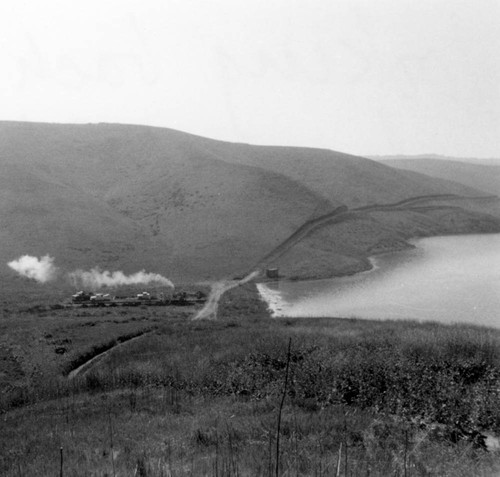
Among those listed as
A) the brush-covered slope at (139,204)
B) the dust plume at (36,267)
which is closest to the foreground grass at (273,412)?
the dust plume at (36,267)

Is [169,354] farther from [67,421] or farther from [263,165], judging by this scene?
[263,165]

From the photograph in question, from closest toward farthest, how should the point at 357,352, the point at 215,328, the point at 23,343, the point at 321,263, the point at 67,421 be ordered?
the point at 67,421
the point at 357,352
the point at 23,343
the point at 215,328
the point at 321,263

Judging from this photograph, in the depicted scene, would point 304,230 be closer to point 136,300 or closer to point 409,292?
point 409,292

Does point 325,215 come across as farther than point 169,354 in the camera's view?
Yes

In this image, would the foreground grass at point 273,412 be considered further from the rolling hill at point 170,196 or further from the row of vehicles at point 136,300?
the rolling hill at point 170,196

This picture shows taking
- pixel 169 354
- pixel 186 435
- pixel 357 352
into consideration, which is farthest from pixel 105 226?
pixel 186 435
